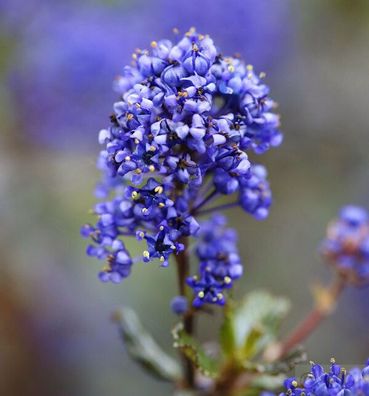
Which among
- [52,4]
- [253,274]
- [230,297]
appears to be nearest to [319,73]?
[253,274]

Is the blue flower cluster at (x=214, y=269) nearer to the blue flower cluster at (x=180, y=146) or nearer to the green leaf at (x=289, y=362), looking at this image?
the blue flower cluster at (x=180, y=146)

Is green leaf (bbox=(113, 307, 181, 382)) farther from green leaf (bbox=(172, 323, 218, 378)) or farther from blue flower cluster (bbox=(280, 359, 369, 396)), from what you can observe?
blue flower cluster (bbox=(280, 359, 369, 396))

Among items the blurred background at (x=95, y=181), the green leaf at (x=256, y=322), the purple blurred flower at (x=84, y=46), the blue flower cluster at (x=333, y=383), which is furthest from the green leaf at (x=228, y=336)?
the purple blurred flower at (x=84, y=46)

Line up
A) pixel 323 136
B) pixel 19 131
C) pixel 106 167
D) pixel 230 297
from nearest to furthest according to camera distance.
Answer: pixel 106 167 < pixel 230 297 < pixel 19 131 < pixel 323 136

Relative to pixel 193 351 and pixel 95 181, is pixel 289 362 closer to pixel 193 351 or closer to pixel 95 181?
pixel 193 351

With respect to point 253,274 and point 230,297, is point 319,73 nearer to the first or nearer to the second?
point 253,274

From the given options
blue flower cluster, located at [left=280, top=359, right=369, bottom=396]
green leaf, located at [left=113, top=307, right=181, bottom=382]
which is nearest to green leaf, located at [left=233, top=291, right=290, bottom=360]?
green leaf, located at [left=113, top=307, right=181, bottom=382]
